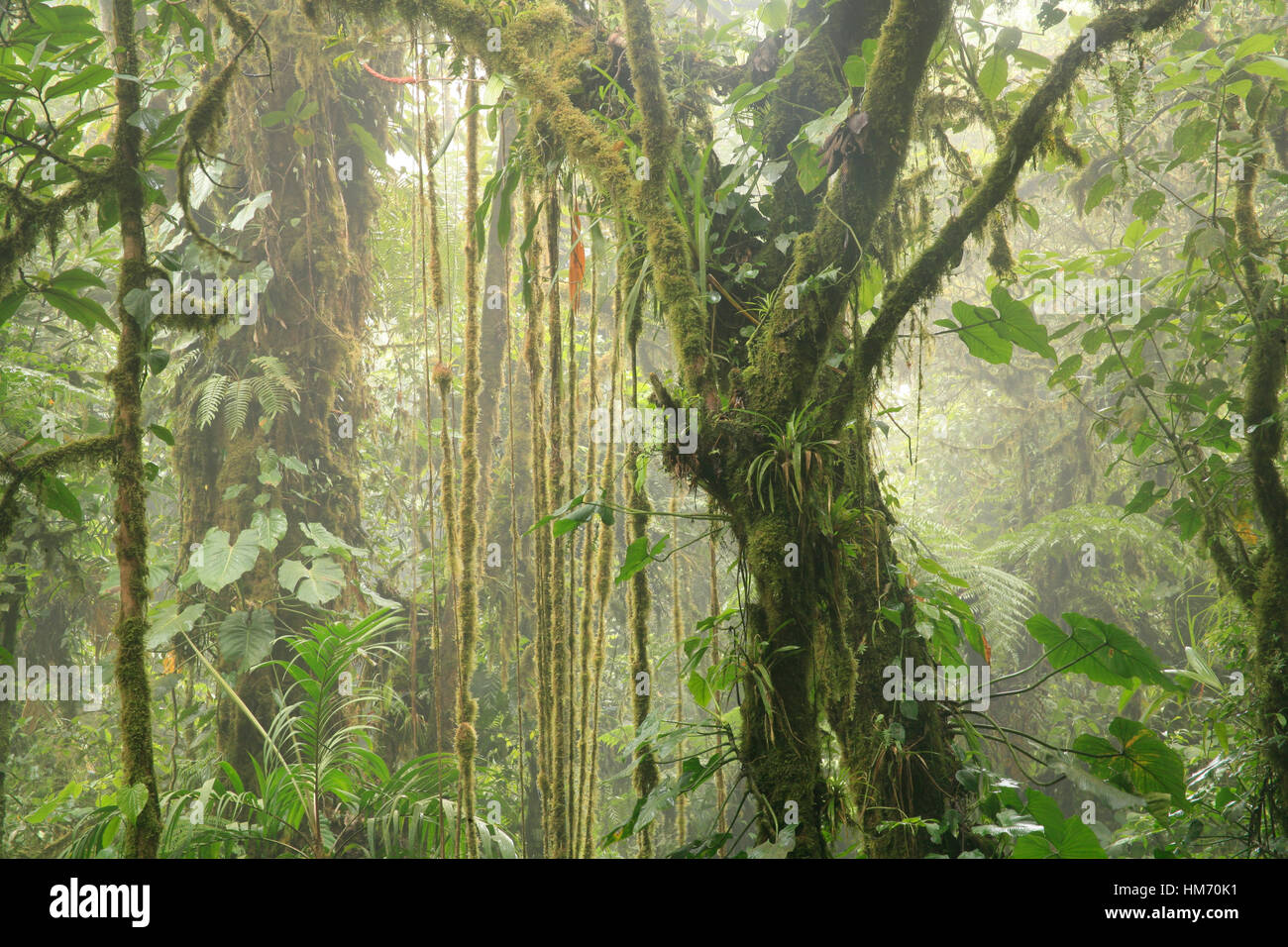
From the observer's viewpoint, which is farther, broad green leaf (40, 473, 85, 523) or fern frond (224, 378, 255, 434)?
fern frond (224, 378, 255, 434)

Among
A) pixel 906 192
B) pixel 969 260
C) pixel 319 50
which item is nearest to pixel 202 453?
pixel 319 50

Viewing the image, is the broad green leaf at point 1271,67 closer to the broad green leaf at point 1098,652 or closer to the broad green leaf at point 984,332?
the broad green leaf at point 984,332

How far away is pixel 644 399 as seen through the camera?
254 centimetres

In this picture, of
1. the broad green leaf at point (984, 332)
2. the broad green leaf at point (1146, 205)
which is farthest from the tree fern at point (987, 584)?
the broad green leaf at point (984, 332)

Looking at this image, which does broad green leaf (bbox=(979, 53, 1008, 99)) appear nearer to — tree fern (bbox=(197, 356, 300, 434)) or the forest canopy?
the forest canopy

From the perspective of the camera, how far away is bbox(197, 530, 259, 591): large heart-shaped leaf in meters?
2.70

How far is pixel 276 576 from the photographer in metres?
2.97

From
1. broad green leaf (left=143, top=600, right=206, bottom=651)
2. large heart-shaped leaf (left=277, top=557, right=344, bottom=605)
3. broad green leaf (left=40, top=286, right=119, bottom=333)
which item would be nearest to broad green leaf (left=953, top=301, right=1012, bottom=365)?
broad green leaf (left=40, top=286, right=119, bottom=333)

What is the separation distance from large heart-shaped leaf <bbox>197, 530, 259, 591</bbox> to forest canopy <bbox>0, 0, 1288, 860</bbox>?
0.01 meters

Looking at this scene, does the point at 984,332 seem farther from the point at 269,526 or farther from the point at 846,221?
the point at 269,526

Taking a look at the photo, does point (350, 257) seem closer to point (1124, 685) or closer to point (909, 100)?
point (909, 100)

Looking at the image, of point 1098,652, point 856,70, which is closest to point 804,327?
point 856,70
